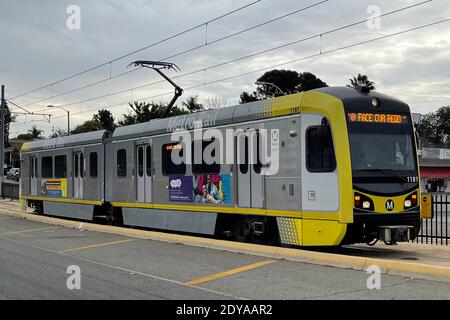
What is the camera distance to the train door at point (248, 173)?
495 inches

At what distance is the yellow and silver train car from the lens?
10.8 m

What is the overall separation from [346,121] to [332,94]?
2.12ft

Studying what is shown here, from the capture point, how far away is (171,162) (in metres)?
15.7

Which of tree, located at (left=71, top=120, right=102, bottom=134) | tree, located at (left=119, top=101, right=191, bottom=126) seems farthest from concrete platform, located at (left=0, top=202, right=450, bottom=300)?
tree, located at (left=71, top=120, right=102, bottom=134)

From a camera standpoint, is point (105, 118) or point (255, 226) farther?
point (105, 118)

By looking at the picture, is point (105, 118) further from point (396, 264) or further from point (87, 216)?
point (396, 264)

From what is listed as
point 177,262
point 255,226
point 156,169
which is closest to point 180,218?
point 156,169

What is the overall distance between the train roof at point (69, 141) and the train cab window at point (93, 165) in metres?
0.48

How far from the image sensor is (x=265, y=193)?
12.4 m

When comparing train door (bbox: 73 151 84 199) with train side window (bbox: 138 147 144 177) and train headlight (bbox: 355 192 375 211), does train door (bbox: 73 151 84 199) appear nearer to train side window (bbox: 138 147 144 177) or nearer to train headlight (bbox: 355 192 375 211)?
train side window (bbox: 138 147 144 177)

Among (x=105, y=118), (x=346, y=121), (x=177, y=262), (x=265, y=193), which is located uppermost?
(x=105, y=118)

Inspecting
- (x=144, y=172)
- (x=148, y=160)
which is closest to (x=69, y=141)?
(x=144, y=172)

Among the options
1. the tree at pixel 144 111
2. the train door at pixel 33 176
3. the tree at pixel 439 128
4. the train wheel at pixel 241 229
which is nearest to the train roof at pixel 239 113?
the train wheel at pixel 241 229
